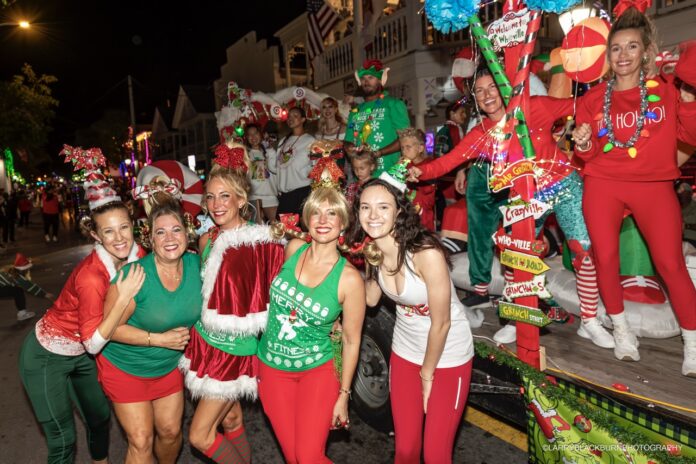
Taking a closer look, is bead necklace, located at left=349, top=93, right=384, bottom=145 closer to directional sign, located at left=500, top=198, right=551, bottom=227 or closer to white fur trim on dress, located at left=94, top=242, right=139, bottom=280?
directional sign, located at left=500, top=198, right=551, bottom=227

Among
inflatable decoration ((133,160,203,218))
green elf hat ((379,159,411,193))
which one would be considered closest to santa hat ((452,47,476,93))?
green elf hat ((379,159,411,193))

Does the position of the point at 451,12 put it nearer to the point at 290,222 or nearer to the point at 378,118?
the point at 290,222

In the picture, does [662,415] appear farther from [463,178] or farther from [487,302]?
[463,178]

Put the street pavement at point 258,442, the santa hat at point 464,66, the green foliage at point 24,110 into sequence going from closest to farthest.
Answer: the street pavement at point 258,442, the santa hat at point 464,66, the green foliage at point 24,110

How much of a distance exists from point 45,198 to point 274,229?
56.8 ft

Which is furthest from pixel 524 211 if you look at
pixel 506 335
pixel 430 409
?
pixel 430 409

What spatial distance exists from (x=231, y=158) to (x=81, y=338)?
1.48 m

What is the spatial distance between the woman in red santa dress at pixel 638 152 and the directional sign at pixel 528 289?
1.96 ft

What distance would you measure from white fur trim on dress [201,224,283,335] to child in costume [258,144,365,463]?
0.44 feet

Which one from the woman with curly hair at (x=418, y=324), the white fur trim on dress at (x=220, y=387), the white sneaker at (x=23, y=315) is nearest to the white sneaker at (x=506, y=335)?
the woman with curly hair at (x=418, y=324)

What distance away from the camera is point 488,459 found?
355 cm

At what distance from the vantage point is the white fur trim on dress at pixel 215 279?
2.89 metres

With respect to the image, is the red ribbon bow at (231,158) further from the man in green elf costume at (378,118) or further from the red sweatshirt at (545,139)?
the man in green elf costume at (378,118)

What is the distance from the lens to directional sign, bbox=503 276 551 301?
9.96 ft
